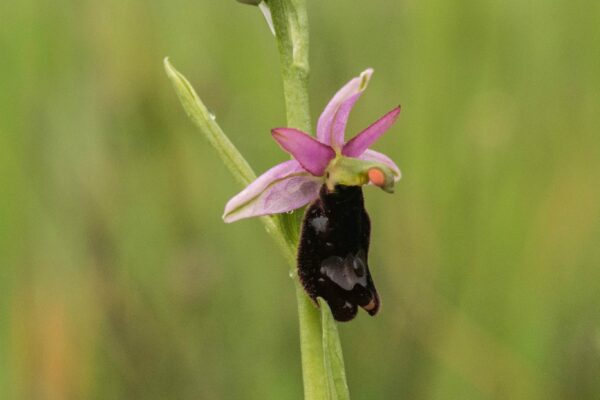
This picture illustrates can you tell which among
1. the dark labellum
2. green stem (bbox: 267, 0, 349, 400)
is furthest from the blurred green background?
the dark labellum

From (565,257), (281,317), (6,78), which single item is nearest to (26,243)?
(6,78)

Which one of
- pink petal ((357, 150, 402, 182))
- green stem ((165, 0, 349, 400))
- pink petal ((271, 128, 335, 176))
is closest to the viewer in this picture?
pink petal ((271, 128, 335, 176))

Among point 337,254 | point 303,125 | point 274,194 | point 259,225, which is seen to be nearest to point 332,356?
point 337,254

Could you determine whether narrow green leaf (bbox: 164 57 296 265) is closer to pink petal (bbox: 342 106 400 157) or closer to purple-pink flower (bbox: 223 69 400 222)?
purple-pink flower (bbox: 223 69 400 222)

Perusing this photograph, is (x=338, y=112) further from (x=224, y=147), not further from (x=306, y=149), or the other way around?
(x=224, y=147)

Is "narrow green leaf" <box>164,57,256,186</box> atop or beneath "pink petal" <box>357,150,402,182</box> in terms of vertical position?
atop

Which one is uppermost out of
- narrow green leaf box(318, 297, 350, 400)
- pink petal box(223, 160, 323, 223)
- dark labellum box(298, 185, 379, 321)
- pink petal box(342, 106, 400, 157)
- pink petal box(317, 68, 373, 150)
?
pink petal box(317, 68, 373, 150)
